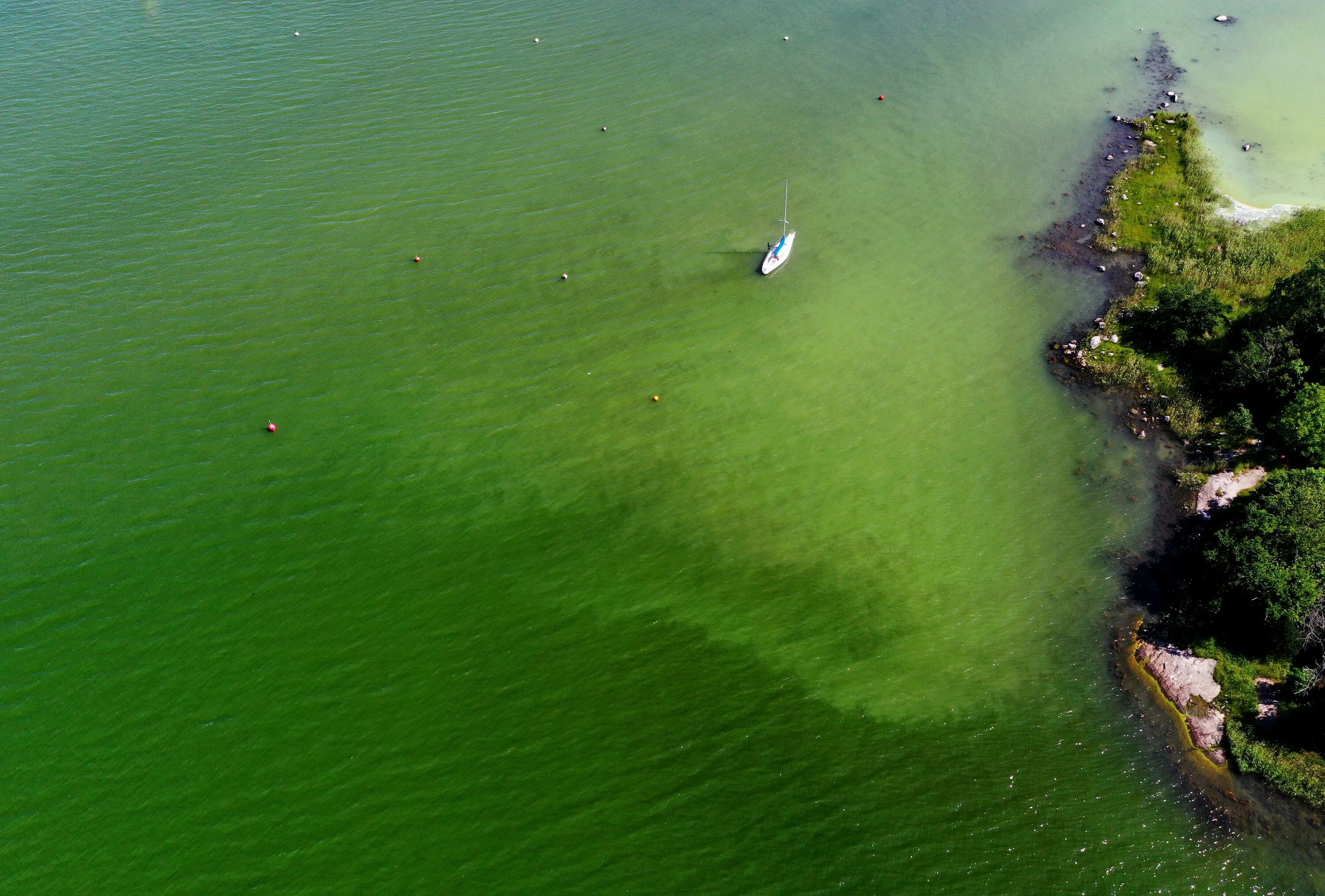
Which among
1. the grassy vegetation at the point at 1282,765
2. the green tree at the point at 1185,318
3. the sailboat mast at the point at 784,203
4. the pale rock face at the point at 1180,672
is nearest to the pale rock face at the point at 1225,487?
the pale rock face at the point at 1180,672

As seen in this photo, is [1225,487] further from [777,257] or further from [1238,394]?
[777,257]

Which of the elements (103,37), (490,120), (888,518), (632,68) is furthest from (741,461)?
(103,37)

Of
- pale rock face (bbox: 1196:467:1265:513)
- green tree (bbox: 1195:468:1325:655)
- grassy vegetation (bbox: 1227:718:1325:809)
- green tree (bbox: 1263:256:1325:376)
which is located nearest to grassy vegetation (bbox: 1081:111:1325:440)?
pale rock face (bbox: 1196:467:1265:513)

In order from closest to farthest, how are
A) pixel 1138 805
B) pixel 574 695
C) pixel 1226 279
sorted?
pixel 1138 805 < pixel 574 695 < pixel 1226 279

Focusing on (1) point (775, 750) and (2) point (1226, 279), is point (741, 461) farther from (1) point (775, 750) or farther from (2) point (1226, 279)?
(2) point (1226, 279)

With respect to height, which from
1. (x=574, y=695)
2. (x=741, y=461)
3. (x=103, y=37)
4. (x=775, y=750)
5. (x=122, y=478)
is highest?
(x=103, y=37)

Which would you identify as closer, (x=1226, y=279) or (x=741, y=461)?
(x=741, y=461)
